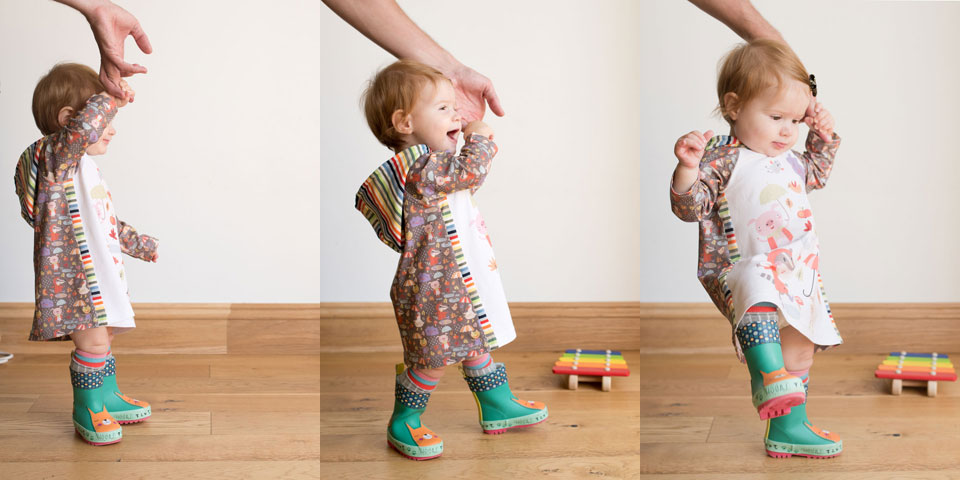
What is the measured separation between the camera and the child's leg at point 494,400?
114cm

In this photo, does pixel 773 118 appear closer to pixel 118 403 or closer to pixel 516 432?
pixel 516 432

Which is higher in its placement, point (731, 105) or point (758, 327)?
point (731, 105)

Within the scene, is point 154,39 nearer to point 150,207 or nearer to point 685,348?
point 150,207

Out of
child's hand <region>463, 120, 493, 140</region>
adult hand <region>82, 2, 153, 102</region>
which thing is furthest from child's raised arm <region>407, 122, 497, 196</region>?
adult hand <region>82, 2, 153, 102</region>

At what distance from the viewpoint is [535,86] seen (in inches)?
48.2

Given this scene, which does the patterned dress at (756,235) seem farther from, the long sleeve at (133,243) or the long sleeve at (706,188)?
the long sleeve at (133,243)

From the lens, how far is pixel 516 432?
113 cm

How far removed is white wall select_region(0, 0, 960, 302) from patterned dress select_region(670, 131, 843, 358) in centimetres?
5

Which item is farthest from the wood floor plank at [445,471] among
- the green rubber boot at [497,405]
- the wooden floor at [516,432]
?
the green rubber boot at [497,405]

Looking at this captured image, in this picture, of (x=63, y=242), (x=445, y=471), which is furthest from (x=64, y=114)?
(x=445, y=471)

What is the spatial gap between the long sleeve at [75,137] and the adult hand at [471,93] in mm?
574

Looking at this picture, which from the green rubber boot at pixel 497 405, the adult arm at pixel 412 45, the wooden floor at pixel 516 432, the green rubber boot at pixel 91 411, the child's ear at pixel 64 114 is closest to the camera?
the adult arm at pixel 412 45

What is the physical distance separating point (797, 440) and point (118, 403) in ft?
3.28

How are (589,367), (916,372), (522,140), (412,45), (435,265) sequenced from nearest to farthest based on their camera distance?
(412,45)
(435,265)
(522,140)
(589,367)
(916,372)
